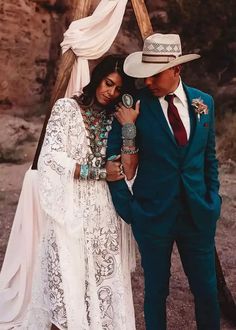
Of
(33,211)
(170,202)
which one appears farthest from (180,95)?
(33,211)

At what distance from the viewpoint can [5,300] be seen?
3.15 meters

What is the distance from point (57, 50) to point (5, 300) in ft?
9.19

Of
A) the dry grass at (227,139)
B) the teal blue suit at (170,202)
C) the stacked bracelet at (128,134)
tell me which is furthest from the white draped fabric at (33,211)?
the dry grass at (227,139)

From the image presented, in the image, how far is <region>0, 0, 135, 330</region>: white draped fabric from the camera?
287 cm

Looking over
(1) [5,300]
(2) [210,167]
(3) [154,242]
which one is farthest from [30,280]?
(2) [210,167]

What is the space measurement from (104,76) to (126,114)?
21cm

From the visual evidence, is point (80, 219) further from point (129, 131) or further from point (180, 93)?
point (180, 93)

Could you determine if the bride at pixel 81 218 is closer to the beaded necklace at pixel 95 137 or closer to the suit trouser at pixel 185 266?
the beaded necklace at pixel 95 137

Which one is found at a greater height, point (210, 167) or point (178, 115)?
point (178, 115)

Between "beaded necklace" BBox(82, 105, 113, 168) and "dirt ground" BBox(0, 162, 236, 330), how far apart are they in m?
1.14

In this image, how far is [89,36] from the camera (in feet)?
9.44

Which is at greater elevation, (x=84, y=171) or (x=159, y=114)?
(x=159, y=114)

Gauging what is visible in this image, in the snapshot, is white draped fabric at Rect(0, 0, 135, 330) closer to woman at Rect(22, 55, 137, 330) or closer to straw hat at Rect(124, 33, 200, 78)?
woman at Rect(22, 55, 137, 330)

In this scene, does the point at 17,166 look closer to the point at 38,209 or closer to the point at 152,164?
the point at 38,209
